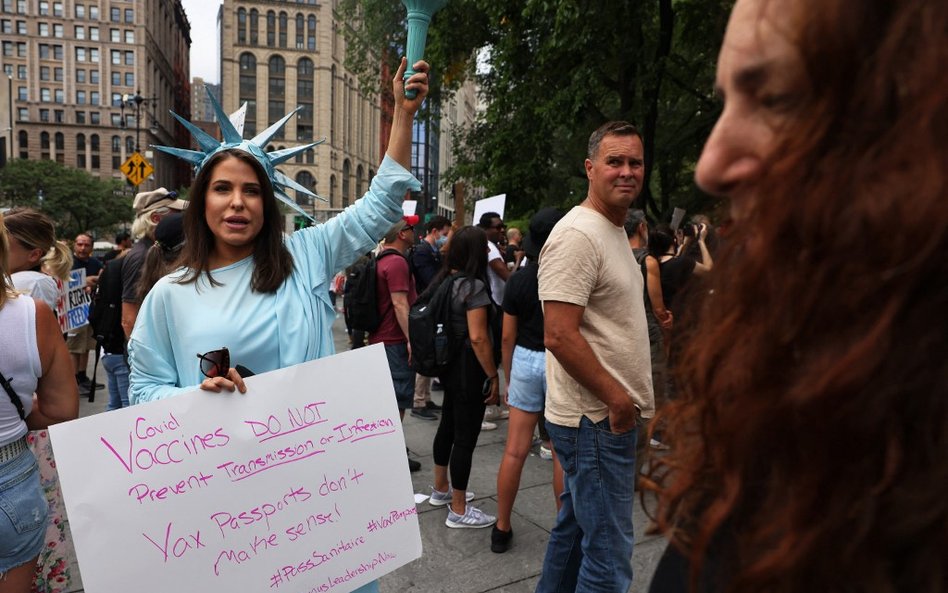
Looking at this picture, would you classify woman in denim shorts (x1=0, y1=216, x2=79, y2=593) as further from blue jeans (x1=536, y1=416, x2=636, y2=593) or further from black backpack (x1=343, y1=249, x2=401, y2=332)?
black backpack (x1=343, y1=249, x2=401, y2=332)

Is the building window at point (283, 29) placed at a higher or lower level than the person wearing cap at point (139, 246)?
higher

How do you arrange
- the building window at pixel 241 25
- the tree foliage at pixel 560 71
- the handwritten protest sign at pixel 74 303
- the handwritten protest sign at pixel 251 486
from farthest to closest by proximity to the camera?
1. the building window at pixel 241 25
2. the tree foliage at pixel 560 71
3. the handwritten protest sign at pixel 74 303
4. the handwritten protest sign at pixel 251 486

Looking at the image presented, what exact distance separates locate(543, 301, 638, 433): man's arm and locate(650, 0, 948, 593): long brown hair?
1.68 metres

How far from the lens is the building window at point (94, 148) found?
100 m

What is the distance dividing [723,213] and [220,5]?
97891mm

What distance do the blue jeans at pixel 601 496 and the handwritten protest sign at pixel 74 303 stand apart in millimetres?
5805

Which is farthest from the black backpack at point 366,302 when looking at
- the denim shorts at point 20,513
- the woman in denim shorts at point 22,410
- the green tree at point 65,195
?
the green tree at point 65,195

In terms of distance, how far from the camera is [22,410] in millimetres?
2207

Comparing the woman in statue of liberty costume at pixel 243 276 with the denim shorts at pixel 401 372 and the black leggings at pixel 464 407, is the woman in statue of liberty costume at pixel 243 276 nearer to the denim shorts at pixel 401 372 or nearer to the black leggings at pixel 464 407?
the black leggings at pixel 464 407

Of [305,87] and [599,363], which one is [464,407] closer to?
[599,363]

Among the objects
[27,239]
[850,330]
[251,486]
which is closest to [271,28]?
[27,239]

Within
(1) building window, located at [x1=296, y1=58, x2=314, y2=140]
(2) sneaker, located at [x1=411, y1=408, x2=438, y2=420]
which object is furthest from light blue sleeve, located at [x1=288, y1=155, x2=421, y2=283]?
(1) building window, located at [x1=296, y1=58, x2=314, y2=140]

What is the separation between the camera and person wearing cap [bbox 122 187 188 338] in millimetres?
4434

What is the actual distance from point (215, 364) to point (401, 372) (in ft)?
11.4
